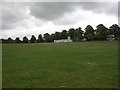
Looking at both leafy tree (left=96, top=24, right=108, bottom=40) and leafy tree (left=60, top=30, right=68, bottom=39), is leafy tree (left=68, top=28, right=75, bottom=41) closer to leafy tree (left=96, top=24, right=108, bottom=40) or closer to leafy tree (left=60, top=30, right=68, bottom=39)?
leafy tree (left=60, top=30, right=68, bottom=39)

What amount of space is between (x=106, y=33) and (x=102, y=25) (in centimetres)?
593

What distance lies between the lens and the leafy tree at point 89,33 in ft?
493

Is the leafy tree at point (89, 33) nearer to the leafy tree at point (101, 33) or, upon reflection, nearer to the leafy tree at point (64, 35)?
the leafy tree at point (101, 33)

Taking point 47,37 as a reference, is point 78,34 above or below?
above

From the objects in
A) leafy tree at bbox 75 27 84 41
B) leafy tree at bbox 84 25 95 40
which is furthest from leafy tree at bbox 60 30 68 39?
leafy tree at bbox 84 25 95 40

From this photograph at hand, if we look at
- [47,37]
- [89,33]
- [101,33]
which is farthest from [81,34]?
[47,37]

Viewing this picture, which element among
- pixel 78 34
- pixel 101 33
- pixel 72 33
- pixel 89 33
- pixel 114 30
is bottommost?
pixel 78 34

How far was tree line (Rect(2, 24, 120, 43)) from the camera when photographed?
145875 mm

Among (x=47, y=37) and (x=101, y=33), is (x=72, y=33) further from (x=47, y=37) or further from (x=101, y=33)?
(x=101, y=33)

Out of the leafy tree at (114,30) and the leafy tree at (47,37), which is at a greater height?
the leafy tree at (114,30)

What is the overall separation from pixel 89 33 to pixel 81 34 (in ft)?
36.9

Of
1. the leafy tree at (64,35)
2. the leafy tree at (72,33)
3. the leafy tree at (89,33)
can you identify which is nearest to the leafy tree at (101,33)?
the leafy tree at (89,33)

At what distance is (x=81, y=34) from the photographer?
541ft

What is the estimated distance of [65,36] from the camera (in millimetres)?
174375
